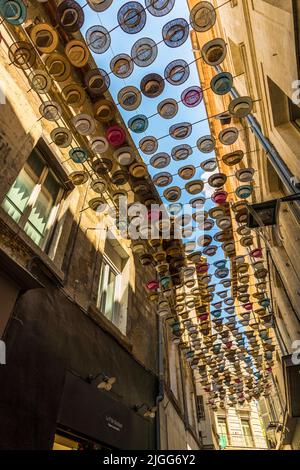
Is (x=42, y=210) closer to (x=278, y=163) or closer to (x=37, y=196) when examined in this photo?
(x=37, y=196)

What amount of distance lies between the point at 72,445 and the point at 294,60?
7.29 metres

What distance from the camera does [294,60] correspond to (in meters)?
4.38

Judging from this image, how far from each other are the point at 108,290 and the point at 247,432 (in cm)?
3116

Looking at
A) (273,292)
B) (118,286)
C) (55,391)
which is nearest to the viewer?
(55,391)

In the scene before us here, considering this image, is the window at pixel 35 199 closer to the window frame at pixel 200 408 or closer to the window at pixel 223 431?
the window frame at pixel 200 408

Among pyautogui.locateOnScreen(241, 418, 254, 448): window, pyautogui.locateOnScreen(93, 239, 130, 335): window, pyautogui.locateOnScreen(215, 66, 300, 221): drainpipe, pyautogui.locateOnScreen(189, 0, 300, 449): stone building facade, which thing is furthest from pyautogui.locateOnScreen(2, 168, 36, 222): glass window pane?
pyautogui.locateOnScreen(241, 418, 254, 448): window

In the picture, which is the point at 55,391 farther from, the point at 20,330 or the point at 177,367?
the point at 177,367

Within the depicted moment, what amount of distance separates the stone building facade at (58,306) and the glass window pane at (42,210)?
0.02 m

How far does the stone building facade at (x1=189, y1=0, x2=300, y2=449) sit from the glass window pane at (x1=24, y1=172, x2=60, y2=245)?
4330 millimetres

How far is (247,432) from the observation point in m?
30.2

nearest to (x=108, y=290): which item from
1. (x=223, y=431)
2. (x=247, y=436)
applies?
(x=223, y=431)

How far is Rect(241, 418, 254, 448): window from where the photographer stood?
96.0 feet

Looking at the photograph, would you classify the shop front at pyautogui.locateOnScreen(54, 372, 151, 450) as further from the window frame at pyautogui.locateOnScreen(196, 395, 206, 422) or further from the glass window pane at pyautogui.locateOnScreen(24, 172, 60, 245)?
the window frame at pyautogui.locateOnScreen(196, 395, 206, 422)
